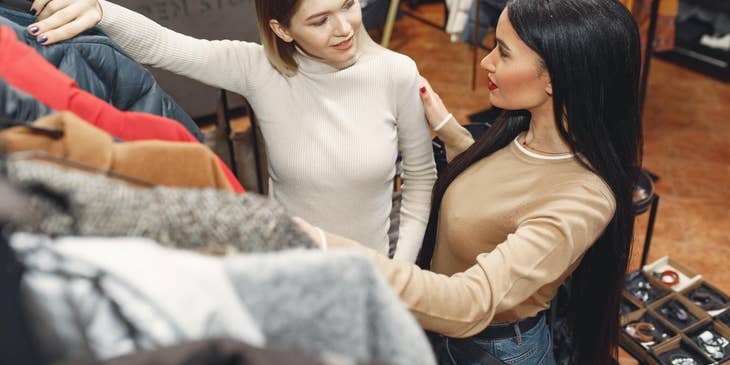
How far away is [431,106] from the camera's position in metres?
1.50

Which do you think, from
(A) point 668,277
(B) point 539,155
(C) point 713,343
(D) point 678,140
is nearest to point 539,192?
(B) point 539,155

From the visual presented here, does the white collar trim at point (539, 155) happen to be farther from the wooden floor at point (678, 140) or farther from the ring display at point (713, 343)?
the wooden floor at point (678, 140)

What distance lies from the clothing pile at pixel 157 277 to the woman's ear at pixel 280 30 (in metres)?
0.69

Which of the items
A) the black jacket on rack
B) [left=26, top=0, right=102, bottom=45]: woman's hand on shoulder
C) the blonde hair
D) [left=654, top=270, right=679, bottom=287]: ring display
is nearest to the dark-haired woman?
the blonde hair

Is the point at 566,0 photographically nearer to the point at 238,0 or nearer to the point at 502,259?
the point at 502,259

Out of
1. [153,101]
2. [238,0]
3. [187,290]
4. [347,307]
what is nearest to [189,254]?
[187,290]

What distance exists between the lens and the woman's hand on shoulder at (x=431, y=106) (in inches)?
58.8

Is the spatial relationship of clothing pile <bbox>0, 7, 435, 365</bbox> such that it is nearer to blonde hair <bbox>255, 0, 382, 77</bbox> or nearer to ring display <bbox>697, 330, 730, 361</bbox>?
blonde hair <bbox>255, 0, 382, 77</bbox>

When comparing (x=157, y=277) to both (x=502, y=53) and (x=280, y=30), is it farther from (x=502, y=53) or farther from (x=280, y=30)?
(x=502, y=53)

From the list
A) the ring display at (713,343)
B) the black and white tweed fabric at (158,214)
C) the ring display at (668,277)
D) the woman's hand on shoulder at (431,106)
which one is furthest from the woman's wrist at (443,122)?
the ring display at (668,277)

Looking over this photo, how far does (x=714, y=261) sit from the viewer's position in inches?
114

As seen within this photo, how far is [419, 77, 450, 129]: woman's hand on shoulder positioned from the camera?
149 cm

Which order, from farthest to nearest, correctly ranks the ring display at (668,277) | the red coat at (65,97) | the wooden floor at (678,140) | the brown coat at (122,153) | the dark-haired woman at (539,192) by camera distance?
the wooden floor at (678,140), the ring display at (668,277), the dark-haired woman at (539,192), the red coat at (65,97), the brown coat at (122,153)

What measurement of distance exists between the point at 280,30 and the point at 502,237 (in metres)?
0.62
